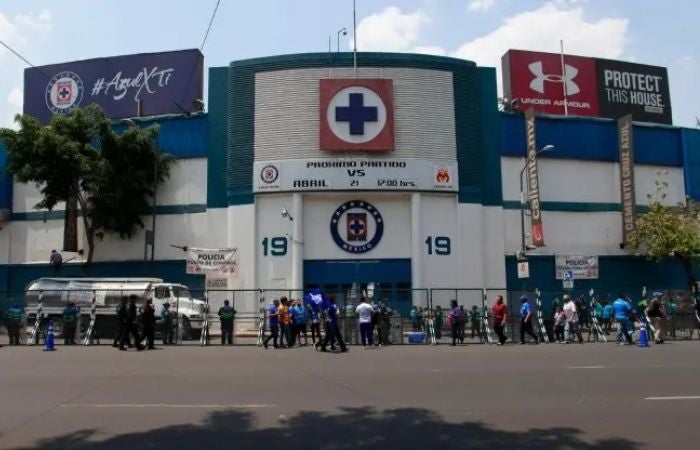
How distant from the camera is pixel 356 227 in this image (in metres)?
30.4

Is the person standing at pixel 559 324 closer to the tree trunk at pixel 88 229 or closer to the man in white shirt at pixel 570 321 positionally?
the man in white shirt at pixel 570 321

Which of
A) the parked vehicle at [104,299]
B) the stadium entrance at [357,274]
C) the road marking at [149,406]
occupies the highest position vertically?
the stadium entrance at [357,274]

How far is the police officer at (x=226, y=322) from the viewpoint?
22.1m

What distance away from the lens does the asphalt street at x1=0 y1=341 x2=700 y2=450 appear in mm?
7297

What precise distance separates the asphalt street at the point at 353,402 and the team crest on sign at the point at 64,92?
85.5ft

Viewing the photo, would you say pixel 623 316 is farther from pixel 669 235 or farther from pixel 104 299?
pixel 104 299

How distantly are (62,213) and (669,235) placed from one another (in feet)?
102

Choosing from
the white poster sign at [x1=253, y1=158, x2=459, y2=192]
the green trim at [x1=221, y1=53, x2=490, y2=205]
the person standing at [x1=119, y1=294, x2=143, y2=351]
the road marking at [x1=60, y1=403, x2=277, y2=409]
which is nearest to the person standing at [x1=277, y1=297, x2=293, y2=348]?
the person standing at [x1=119, y1=294, x2=143, y2=351]

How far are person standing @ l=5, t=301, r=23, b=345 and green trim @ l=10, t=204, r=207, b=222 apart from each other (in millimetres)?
11484

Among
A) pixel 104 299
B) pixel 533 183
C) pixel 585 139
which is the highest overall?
pixel 585 139

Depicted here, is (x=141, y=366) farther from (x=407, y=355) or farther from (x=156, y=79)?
(x=156, y=79)

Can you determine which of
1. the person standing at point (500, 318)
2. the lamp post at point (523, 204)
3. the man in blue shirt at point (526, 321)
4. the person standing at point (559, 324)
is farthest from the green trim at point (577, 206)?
the person standing at point (500, 318)

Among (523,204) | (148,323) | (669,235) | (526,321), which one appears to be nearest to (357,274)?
(523,204)

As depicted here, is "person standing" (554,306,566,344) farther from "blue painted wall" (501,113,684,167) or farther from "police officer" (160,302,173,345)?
"police officer" (160,302,173,345)
